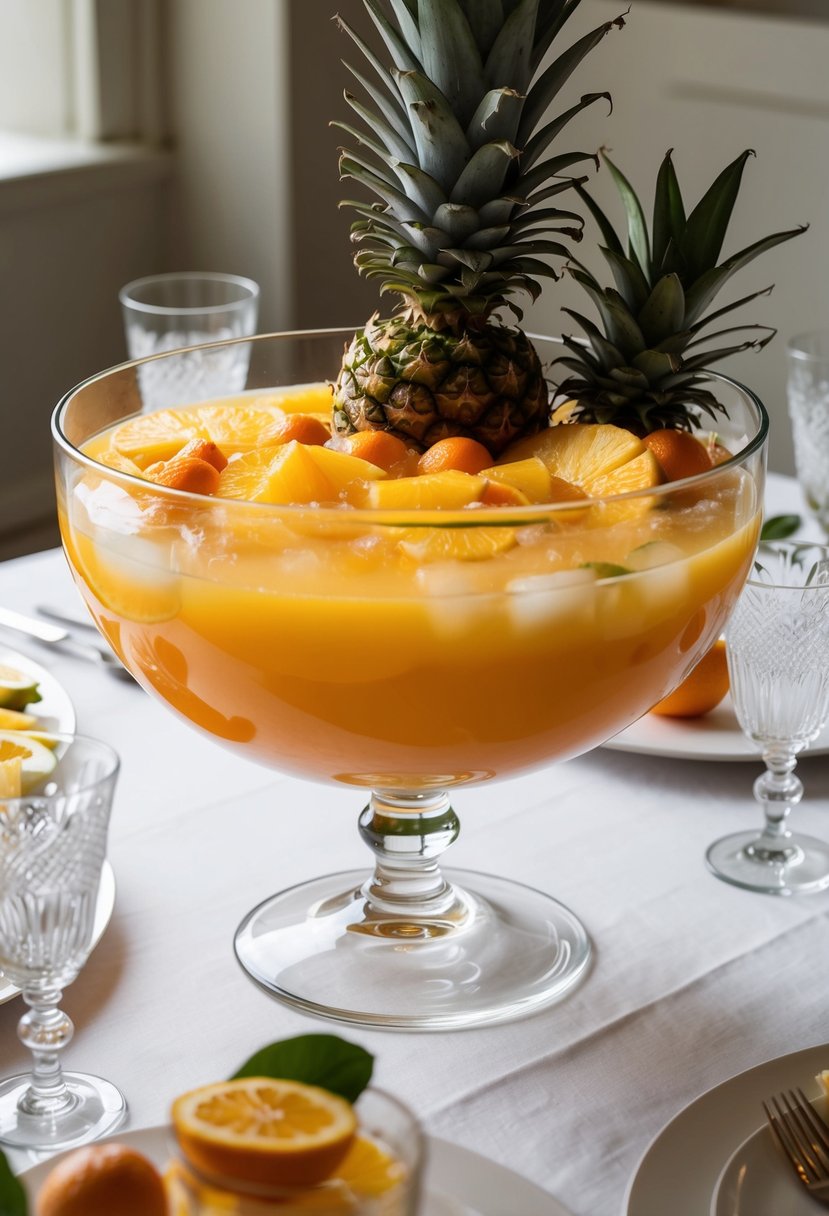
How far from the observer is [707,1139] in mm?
767

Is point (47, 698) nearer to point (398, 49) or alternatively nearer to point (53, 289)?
point (398, 49)

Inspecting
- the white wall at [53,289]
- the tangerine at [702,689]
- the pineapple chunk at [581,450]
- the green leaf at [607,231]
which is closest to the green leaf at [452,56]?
the green leaf at [607,231]

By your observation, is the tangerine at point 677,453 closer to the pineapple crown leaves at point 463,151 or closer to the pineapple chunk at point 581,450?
the pineapple chunk at point 581,450

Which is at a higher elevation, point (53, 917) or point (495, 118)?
point (495, 118)

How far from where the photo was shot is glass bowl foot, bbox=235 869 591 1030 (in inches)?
36.3

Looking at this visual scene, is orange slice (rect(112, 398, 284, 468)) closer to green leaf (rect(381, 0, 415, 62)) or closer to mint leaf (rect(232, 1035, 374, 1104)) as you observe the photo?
green leaf (rect(381, 0, 415, 62))

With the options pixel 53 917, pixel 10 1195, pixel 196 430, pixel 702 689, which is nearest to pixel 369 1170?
pixel 10 1195

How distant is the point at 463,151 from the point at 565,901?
21.2 inches

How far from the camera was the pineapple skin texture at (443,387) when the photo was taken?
100 centimetres

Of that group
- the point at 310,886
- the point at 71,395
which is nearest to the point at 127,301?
the point at 71,395

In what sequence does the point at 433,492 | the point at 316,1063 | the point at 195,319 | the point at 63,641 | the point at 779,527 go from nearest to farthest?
the point at 316,1063, the point at 433,492, the point at 63,641, the point at 779,527, the point at 195,319

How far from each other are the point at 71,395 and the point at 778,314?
2.69 meters

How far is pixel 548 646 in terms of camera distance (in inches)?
32.4

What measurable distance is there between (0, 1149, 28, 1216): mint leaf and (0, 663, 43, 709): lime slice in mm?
648
